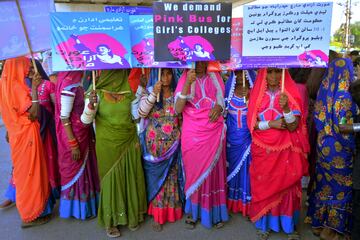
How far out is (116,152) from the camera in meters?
3.15

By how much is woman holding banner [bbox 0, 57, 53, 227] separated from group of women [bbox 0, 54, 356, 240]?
0.4 inches

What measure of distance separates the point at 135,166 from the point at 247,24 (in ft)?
5.69

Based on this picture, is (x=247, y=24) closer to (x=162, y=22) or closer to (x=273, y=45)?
(x=273, y=45)

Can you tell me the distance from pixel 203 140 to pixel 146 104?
2.12 ft

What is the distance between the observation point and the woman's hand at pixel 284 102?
275 centimetres

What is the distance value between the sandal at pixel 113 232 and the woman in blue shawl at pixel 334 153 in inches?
76.0

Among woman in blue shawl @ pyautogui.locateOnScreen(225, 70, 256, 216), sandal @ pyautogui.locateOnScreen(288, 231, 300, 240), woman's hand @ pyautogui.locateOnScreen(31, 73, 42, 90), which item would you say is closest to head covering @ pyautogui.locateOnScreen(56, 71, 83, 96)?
woman's hand @ pyautogui.locateOnScreen(31, 73, 42, 90)

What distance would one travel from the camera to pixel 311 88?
10.6ft

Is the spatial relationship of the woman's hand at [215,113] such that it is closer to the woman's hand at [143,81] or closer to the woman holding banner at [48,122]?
the woman's hand at [143,81]

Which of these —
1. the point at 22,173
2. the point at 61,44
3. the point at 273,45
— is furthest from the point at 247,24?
the point at 22,173

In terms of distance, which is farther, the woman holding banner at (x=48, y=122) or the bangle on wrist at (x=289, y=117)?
the woman holding banner at (x=48, y=122)

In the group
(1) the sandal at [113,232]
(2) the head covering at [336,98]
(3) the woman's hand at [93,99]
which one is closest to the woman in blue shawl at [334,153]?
(2) the head covering at [336,98]

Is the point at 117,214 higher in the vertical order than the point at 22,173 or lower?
lower

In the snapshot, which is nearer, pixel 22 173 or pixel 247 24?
pixel 247 24
